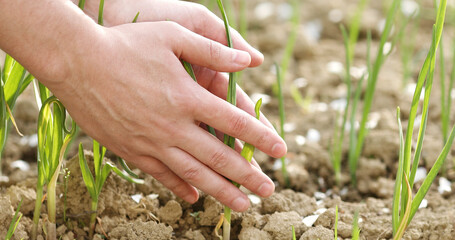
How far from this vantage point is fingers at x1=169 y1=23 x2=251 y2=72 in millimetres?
1229

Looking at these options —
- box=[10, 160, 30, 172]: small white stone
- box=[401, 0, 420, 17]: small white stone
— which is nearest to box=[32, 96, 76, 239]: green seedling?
box=[10, 160, 30, 172]: small white stone

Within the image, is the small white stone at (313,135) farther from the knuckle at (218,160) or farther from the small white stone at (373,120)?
the knuckle at (218,160)

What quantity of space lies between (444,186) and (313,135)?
0.53 m

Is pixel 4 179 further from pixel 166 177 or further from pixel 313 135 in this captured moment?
pixel 313 135

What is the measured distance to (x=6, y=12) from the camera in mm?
1116

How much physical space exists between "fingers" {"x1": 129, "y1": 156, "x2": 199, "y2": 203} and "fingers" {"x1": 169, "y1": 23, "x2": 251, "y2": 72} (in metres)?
0.25

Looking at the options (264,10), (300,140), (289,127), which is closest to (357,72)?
(289,127)

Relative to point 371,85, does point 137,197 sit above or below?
below

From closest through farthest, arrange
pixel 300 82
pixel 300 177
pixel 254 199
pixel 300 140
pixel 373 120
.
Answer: pixel 254 199
pixel 300 177
pixel 300 140
pixel 373 120
pixel 300 82

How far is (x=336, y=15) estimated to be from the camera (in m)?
3.08

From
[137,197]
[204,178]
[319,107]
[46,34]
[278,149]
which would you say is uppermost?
[46,34]

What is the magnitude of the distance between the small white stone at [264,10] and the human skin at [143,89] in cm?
181

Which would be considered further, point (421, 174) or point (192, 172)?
point (421, 174)

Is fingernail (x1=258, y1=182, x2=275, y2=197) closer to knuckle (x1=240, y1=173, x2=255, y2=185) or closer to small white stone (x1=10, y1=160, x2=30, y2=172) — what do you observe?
knuckle (x1=240, y1=173, x2=255, y2=185)
